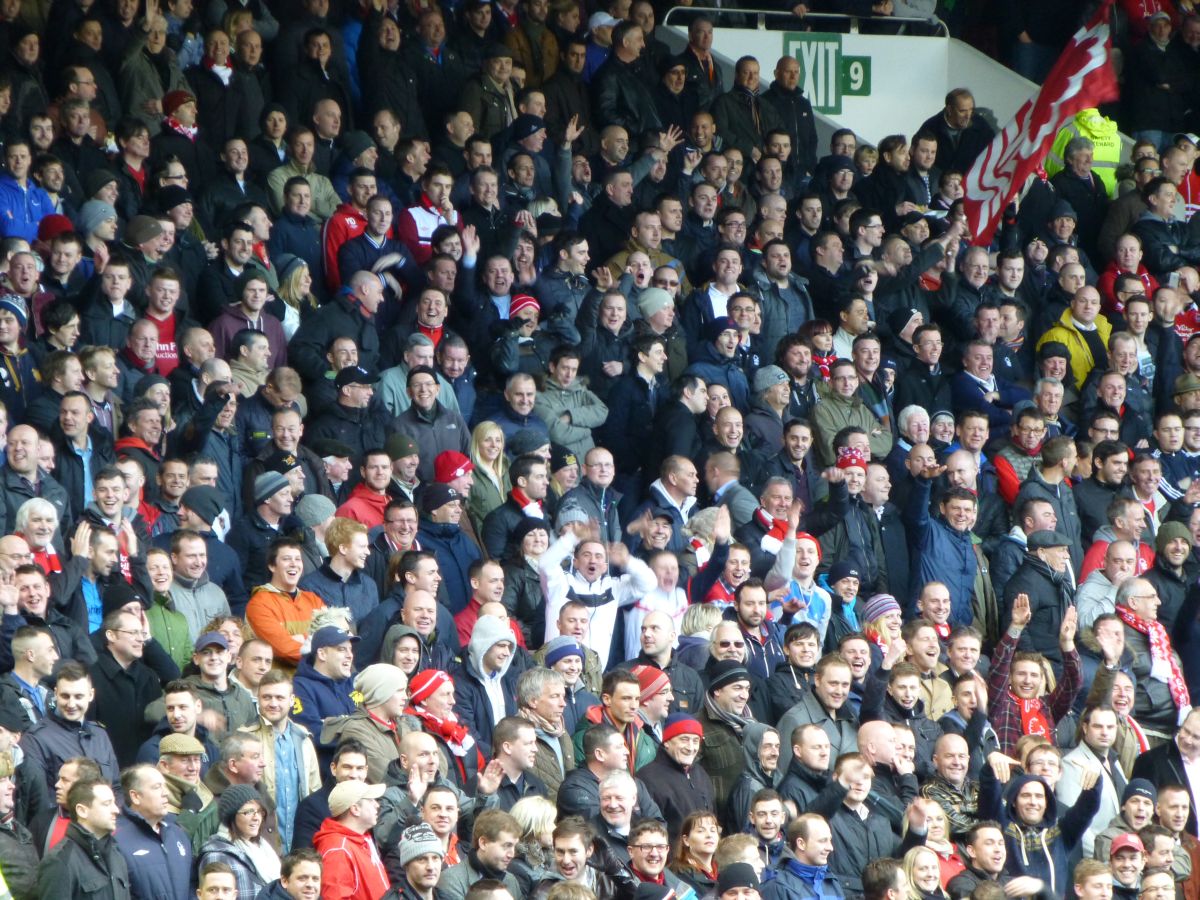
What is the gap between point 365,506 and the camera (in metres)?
12.1

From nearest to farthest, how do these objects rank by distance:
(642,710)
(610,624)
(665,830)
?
(665,830)
(642,710)
(610,624)

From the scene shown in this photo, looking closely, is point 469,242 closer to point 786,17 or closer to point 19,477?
point 19,477

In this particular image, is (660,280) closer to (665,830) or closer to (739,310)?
(739,310)

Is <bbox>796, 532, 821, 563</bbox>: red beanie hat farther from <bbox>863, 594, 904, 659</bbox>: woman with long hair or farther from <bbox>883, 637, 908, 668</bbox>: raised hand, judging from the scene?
<bbox>883, 637, 908, 668</bbox>: raised hand

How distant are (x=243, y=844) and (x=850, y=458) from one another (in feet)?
17.4

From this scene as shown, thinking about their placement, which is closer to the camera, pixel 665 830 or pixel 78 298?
pixel 665 830

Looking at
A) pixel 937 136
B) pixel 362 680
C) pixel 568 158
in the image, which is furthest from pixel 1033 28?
pixel 362 680

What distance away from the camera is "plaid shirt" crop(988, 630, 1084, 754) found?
12180 millimetres

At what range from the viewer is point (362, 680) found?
10.1m

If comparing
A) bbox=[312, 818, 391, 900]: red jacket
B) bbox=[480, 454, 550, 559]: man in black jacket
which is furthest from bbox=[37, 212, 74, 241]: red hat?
bbox=[312, 818, 391, 900]: red jacket

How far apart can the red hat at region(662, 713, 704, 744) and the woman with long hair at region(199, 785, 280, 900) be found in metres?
2.00

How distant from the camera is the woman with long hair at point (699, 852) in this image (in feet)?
32.6

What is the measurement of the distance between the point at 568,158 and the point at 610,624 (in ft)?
16.5

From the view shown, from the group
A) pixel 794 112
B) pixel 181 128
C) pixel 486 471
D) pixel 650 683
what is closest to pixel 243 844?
pixel 650 683
